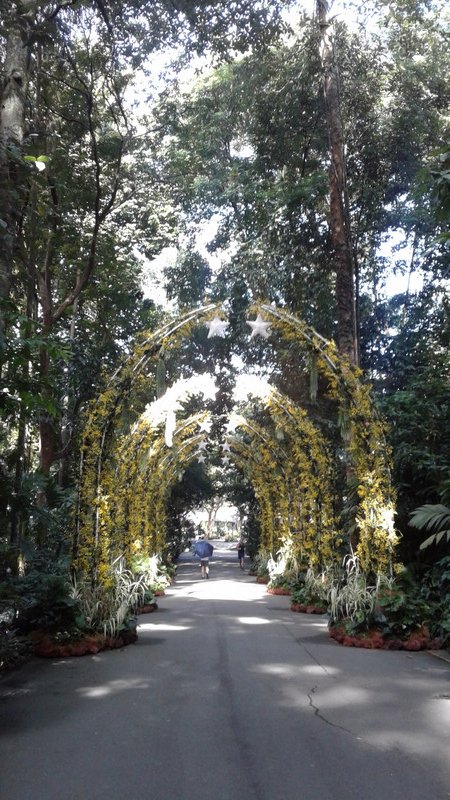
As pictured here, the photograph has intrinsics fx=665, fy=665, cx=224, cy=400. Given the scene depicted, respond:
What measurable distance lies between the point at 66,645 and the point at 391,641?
12.7 feet

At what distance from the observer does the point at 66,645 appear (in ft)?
24.5

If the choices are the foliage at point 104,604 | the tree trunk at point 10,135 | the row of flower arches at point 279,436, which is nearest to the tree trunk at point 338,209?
the row of flower arches at point 279,436

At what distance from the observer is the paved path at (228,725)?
12.3 feet

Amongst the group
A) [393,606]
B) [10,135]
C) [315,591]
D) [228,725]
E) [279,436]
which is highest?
[10,135]

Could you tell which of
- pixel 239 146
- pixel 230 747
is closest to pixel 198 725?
pixel 230 747

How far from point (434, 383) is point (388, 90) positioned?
311 inches

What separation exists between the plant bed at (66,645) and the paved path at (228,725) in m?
0.15

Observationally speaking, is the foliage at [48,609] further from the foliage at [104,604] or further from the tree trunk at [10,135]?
the tree trunk at [10,135]

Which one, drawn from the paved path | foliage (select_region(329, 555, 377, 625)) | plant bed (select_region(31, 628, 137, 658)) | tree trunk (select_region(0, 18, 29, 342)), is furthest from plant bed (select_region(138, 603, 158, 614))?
tree trunk (select_region(0, 18, 29, 342))

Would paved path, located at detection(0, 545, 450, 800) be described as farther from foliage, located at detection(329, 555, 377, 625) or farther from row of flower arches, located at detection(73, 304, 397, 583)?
row of flower arches, located at detection(73, 304, 397, 583)

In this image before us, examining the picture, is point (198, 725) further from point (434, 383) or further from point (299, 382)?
point (299, 382)

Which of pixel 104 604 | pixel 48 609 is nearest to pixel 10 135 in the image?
pixel 48 609

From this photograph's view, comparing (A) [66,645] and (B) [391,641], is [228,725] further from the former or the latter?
(B) [391,641]

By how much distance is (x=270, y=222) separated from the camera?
14.1 meters
